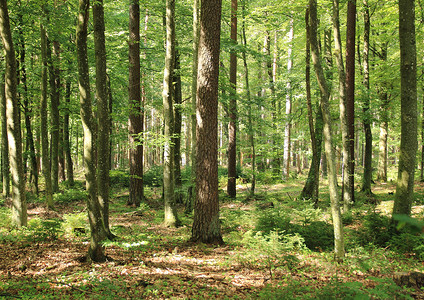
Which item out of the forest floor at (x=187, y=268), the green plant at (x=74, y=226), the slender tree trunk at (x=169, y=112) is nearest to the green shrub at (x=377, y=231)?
the forest floor at (x=187, y=268)

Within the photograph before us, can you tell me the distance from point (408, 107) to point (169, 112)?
6.11 m

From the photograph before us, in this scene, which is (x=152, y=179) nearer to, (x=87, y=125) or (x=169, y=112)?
(x=169, y=112)

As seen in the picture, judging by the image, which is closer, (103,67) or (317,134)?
(103,67)

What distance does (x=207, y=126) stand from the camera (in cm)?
659

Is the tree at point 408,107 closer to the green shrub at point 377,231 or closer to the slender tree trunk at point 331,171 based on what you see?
the green shrub at point 377,231

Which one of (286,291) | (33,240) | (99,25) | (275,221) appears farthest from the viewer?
(275,221)

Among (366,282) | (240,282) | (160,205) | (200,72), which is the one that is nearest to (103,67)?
(200,72)

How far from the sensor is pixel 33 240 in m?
6.51

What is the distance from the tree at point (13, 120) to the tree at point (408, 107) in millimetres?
9431

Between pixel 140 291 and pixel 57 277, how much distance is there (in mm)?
1584

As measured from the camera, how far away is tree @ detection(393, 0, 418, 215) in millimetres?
6445

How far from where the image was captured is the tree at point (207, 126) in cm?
648

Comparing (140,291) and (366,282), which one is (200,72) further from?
(366,282)

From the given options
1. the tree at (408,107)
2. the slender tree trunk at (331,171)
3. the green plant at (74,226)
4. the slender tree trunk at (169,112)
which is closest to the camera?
the slender tree trunk at (331,171)
